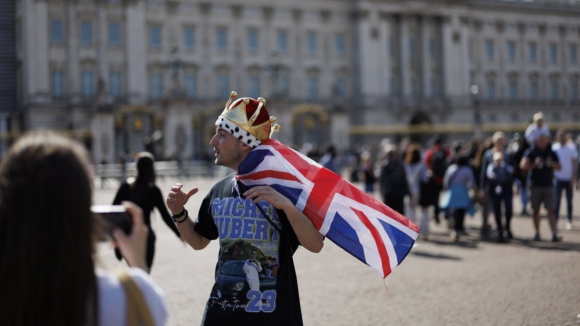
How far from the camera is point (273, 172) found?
3764 millimetres

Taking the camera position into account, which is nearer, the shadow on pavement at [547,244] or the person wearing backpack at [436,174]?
the shadow on pavement at [547,244]

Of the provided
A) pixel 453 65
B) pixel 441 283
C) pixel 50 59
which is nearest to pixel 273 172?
pixel 441 283

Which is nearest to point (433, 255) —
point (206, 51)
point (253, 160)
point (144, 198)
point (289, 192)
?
point (144, 198)

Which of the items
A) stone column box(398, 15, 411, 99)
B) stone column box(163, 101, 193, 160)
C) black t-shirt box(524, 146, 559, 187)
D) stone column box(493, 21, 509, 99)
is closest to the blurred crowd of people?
black t-shirt box(524, 146, 559, 187)

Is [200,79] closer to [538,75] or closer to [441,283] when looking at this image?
[538,75]

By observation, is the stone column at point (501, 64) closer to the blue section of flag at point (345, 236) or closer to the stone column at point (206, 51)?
the stone column at point (206, 51)

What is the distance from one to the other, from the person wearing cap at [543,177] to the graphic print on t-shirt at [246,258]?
8.98m

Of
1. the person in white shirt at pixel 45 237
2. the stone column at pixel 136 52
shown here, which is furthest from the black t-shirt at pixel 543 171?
the stone column at pixel 136 52

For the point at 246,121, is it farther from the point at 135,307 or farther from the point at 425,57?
the point at 425,57

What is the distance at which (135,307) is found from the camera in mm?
2029

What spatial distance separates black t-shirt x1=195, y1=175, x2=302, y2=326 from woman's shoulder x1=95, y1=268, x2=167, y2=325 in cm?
131

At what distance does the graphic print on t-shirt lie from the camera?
3.38 metres

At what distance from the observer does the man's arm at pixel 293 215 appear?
3.42 metres

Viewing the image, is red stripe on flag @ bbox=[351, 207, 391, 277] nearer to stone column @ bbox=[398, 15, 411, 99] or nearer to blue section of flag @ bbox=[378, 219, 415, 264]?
blue section of flag @ bbox=[378, 219, 415, 264]
